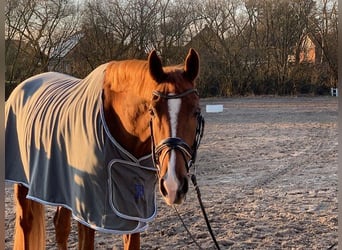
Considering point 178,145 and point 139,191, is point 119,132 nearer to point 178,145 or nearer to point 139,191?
point 139,191

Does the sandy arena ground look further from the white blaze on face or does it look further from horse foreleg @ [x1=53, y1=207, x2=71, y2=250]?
the white blaze on face

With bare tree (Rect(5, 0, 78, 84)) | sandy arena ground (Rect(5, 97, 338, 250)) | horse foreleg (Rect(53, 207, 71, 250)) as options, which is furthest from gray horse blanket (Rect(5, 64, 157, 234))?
bare tree (Rect(5, 0, 78, 84))

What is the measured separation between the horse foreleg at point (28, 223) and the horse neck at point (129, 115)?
1.01 metres

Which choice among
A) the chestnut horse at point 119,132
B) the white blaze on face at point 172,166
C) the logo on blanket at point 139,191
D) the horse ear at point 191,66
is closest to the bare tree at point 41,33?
the chestnut horse at point 119,132

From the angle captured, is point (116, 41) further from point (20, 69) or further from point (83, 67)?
point (20, 69)

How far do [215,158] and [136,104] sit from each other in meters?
5.15

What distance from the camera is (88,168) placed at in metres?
1.73

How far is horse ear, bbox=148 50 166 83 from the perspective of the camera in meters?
1.51

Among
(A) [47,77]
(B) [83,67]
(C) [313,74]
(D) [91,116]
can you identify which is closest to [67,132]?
(D) [91,116]

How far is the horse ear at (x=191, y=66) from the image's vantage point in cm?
152

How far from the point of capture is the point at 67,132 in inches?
73.6

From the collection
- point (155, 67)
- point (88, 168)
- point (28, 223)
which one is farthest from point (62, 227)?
point (155, 67)

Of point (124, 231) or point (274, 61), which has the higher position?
point (274, 61)

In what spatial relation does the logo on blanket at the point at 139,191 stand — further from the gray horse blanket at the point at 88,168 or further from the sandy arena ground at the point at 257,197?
the sandy arena ground at the point at 257,197
